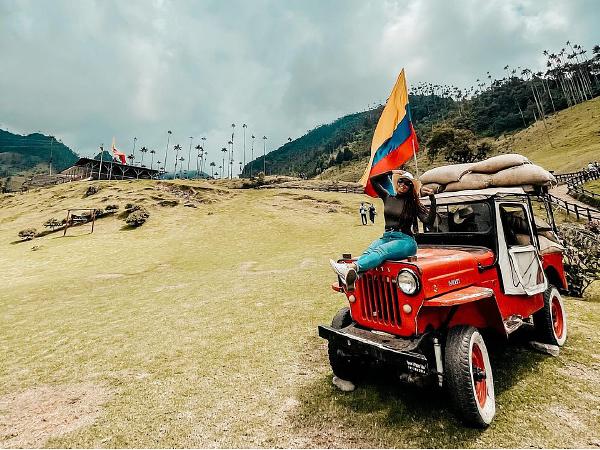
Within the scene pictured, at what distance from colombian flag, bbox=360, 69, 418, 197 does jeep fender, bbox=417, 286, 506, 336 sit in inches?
107

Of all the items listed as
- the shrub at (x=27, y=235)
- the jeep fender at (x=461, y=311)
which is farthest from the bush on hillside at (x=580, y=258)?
the shrub at (x=27, y=235)

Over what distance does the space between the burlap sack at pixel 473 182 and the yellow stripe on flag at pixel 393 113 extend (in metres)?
1.95

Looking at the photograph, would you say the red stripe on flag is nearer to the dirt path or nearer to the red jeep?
the red jeep

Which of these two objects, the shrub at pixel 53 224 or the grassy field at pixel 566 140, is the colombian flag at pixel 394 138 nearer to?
the shrub at pixel 53 224

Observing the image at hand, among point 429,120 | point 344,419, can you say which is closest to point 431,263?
point 344,419

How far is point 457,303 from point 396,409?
169 cm

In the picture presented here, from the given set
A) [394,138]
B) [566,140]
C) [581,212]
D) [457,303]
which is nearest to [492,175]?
[394,138]

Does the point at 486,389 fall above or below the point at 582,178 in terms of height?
below

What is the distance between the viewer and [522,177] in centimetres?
652

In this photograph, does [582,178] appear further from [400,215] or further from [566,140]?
[566,140]

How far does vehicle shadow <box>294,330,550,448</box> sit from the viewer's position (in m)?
3.74

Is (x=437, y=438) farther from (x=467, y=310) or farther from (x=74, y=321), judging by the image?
(x=74, y=321)

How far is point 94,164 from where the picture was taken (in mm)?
79375

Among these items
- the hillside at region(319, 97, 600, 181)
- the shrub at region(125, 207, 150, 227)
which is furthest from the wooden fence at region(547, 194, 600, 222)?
the shrub at region(125, 207, 150, 227)
